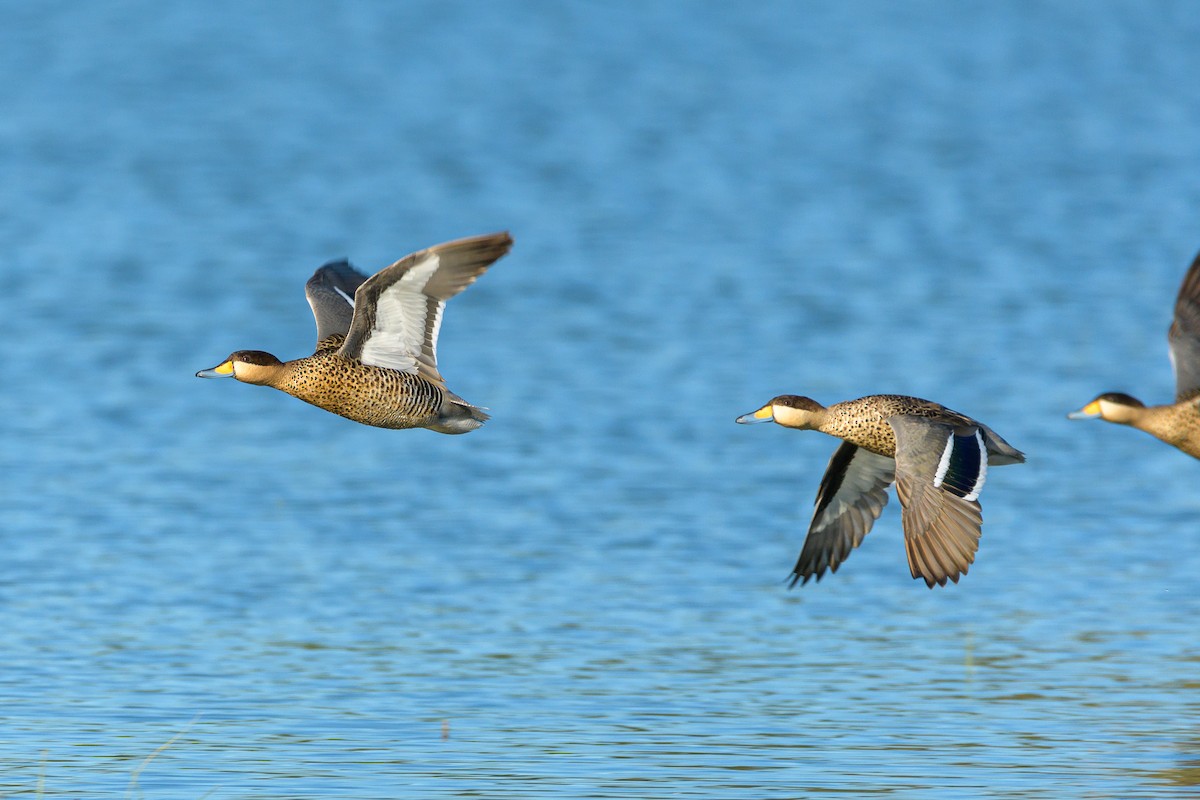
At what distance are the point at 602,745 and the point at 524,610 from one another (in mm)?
3244

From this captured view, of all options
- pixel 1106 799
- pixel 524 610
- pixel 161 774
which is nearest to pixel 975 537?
pixel 1106 799

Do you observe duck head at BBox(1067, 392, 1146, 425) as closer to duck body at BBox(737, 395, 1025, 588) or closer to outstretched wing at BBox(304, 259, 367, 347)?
duck body at BBox(737, 395, 1025, 588)

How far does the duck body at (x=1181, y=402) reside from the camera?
11398 mm

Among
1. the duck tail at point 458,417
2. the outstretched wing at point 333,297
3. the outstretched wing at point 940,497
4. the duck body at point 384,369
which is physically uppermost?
the outstretched wing at point 333,297

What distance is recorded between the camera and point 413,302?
9914 mm

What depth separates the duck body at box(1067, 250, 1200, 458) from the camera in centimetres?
1140

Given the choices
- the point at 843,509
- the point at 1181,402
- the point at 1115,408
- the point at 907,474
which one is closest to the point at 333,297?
the point at 843,509

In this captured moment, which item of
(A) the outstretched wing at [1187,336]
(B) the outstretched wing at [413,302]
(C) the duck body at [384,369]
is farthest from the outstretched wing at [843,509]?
(B) the outstretched wing at [413,302]

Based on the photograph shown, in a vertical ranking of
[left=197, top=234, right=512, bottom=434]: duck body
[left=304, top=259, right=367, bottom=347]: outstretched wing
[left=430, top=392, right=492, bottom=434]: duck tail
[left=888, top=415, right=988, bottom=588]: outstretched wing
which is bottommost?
[left=888, top=415, right=988, bottom=588]: outstretched wing

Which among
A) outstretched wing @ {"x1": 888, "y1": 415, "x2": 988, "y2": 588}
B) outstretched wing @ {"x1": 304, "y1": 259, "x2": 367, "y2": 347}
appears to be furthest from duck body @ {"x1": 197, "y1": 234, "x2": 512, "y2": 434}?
outstretched wing @ {"x1": 888, "y1": 415, "x2": 988, "y2": 588}

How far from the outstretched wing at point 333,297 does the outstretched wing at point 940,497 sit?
111 inches

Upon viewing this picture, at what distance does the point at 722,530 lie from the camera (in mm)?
16719

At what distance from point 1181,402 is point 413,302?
410 cm

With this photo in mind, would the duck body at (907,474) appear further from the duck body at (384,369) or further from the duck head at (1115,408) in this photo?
the duck body at (384,369)
